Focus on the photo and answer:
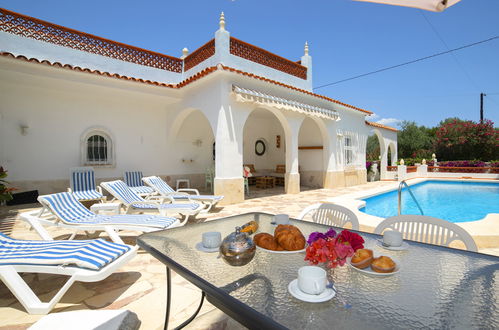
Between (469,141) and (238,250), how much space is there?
1153 inches

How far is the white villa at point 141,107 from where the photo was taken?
8.71 metres

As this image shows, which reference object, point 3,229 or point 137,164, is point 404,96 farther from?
point 3,229

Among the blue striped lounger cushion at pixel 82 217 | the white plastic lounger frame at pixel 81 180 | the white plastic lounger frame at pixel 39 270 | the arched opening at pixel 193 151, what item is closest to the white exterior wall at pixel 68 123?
the arched opening at pixel 193 151

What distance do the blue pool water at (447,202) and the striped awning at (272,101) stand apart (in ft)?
14.4

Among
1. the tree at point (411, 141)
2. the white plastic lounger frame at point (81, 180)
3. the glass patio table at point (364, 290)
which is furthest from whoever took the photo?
the tree at point (411, 141)

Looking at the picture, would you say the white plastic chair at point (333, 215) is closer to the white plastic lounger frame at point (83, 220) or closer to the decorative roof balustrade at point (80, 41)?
the white plastic lounger frame at point (83, 220)

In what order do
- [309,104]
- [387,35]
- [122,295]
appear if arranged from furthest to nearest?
[387,35] → [309,104] → [122,295]

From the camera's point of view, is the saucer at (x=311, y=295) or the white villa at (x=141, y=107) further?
the white villa at (x=141, y=107)

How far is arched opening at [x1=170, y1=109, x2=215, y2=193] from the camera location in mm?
12109

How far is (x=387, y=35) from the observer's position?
16500mm

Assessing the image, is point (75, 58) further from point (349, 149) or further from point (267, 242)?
point (349, 149)

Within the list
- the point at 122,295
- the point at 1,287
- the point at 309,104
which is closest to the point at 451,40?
the point at 309,104

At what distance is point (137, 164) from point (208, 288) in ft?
35.9

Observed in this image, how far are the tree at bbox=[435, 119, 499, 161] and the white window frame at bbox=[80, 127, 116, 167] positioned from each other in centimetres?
2786
